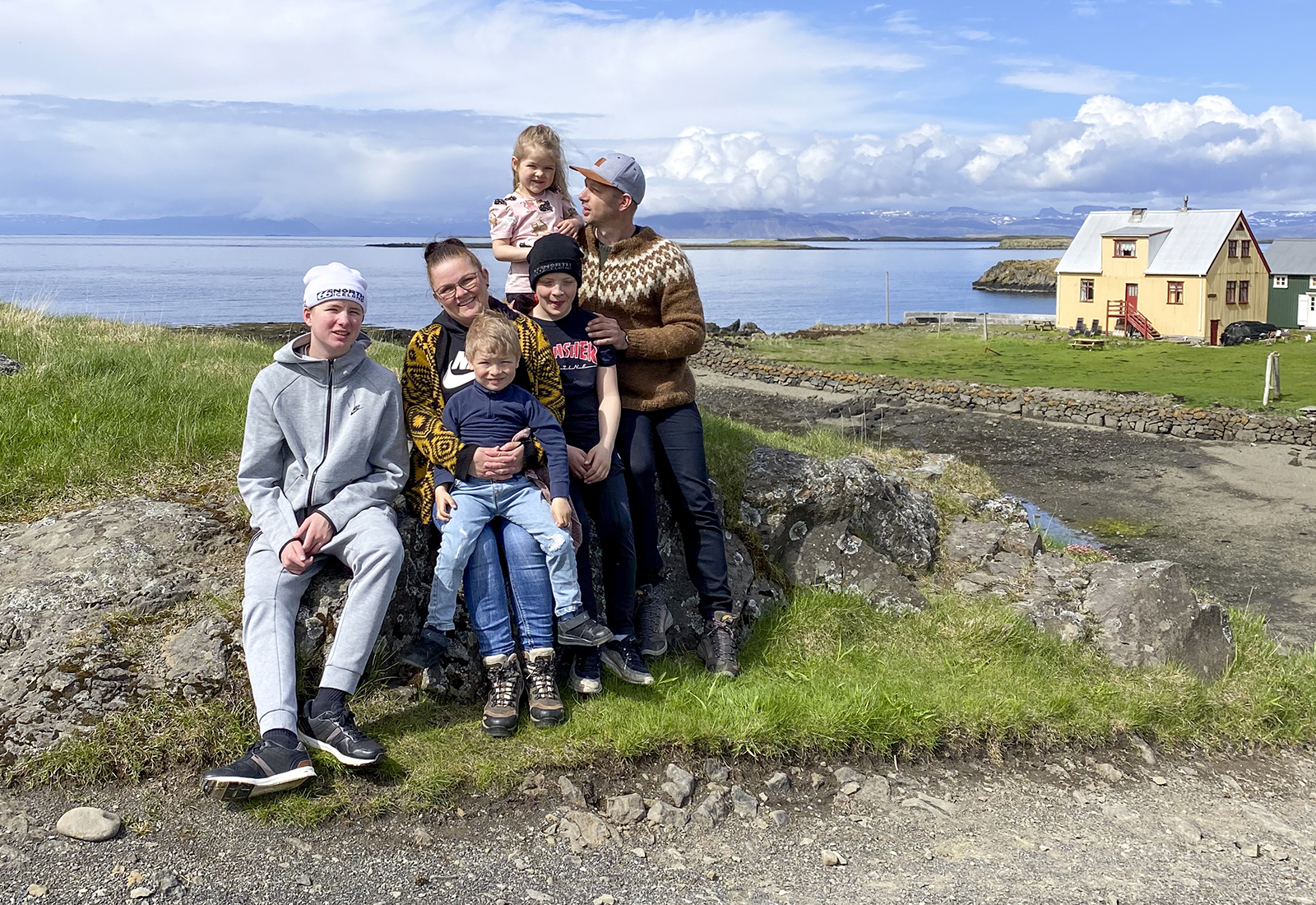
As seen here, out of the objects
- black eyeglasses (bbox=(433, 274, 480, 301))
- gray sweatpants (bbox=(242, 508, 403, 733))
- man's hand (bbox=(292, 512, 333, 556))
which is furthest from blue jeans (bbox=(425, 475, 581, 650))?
black eyeglasses (bbox=(433, 274, 480, 301))

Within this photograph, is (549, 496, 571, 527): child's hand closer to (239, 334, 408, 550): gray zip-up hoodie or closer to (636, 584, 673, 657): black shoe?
(239, 334, 408, 550): gray zip-up hoodie

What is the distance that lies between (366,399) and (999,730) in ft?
13.2

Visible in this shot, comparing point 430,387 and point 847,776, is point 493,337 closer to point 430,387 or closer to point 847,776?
point 430,387

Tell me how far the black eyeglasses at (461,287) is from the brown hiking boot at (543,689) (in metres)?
2.02

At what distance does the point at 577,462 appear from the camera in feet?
18.9

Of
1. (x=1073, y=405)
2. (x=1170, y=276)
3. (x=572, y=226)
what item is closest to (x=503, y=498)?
(x=572, y=226)

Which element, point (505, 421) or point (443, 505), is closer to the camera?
point (443, 505)

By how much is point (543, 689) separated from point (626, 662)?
0.61 meters

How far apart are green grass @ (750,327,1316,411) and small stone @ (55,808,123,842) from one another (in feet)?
90.4

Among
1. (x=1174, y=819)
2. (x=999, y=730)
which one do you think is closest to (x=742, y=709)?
(x=999, y=730)

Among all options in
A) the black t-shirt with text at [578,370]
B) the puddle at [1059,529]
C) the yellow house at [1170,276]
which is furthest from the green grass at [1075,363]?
the black t-shirt with text at [578,370]

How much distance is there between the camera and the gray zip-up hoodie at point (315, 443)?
5.23 m

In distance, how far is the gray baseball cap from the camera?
6047 millimetres

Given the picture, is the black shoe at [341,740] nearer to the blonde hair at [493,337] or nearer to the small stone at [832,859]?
the blonde hair at [493,337]
